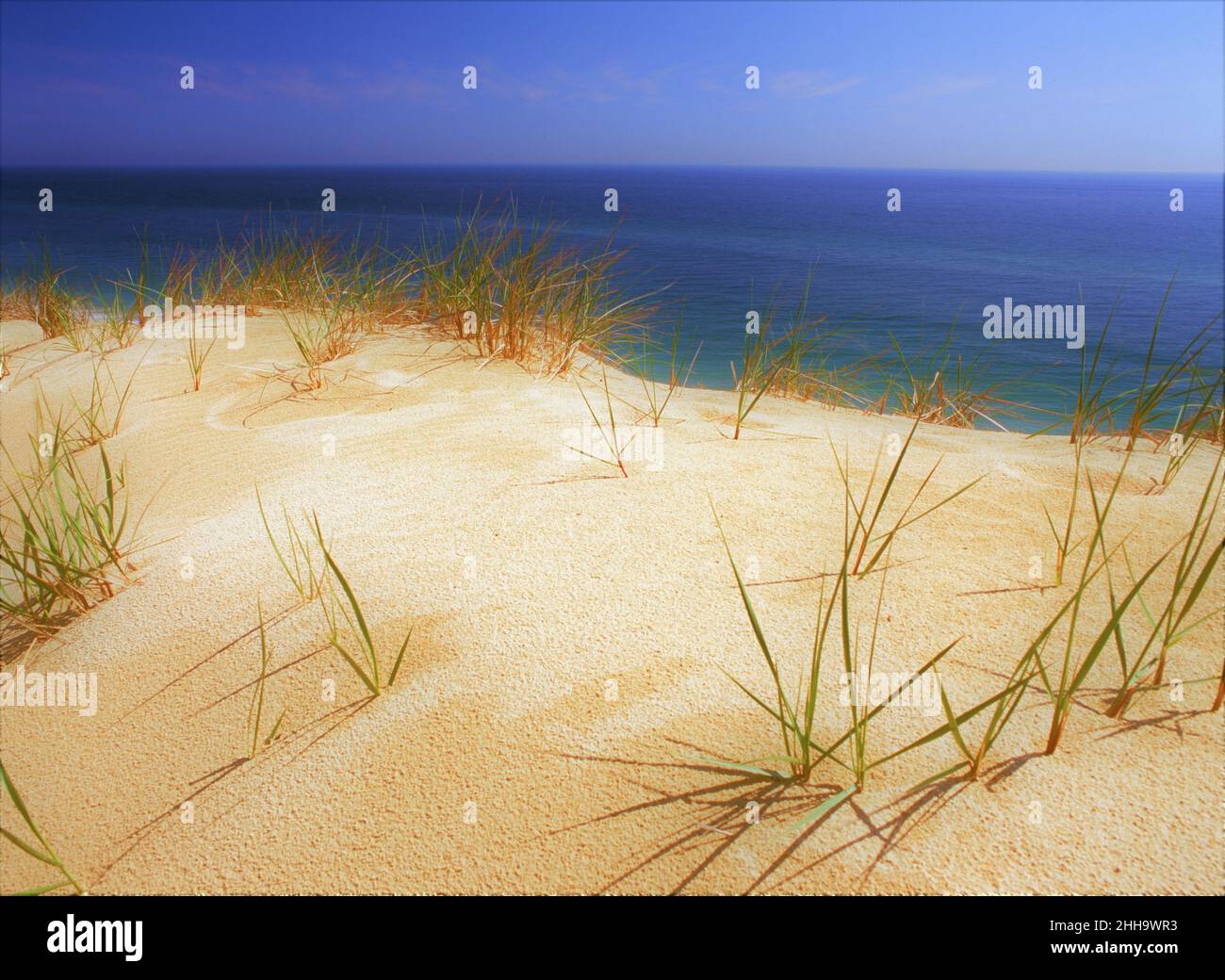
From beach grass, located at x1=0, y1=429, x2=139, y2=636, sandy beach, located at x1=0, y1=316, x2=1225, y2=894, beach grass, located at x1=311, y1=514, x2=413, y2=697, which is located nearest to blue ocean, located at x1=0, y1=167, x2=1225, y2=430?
sandy beach, located at x1=0, y1=316, x2=1225, y2=894

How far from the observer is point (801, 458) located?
2.21 m

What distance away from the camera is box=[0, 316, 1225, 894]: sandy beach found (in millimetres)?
977

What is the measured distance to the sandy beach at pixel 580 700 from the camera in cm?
98

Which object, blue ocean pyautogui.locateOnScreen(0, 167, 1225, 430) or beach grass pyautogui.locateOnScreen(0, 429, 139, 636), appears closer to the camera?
beach grass pyautogui.locateOnScreen(0, 429, 139, 636)

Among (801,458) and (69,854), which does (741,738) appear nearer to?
(69,854)

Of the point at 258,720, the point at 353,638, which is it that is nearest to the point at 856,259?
the point at 353,638

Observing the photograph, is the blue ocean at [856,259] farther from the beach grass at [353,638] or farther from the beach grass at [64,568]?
the beach grass at [64,568]

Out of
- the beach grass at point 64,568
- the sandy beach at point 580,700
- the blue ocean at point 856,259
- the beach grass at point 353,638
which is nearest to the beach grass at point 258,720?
the sandy beach at point 580,700

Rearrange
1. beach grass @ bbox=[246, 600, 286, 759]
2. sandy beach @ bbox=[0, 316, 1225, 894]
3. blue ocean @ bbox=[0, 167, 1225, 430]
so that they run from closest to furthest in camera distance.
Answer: sandy beach @ bbox=[0, 316, 1225, 894] < beach grass @ bbox=[246, 600, 286, 759] < blue ocean @ bbox=[0, 167, 1225, 430]

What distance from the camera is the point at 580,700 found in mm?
1254

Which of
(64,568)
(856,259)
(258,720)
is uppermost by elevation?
(856,259)

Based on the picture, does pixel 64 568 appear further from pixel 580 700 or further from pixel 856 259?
pixel 856 259

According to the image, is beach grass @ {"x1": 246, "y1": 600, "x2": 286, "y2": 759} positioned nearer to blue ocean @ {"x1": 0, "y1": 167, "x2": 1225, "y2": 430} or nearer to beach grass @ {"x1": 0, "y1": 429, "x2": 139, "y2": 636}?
beach grass @ {"x1": 0, "y1": 429, "x2": 139, "y2": 636}
